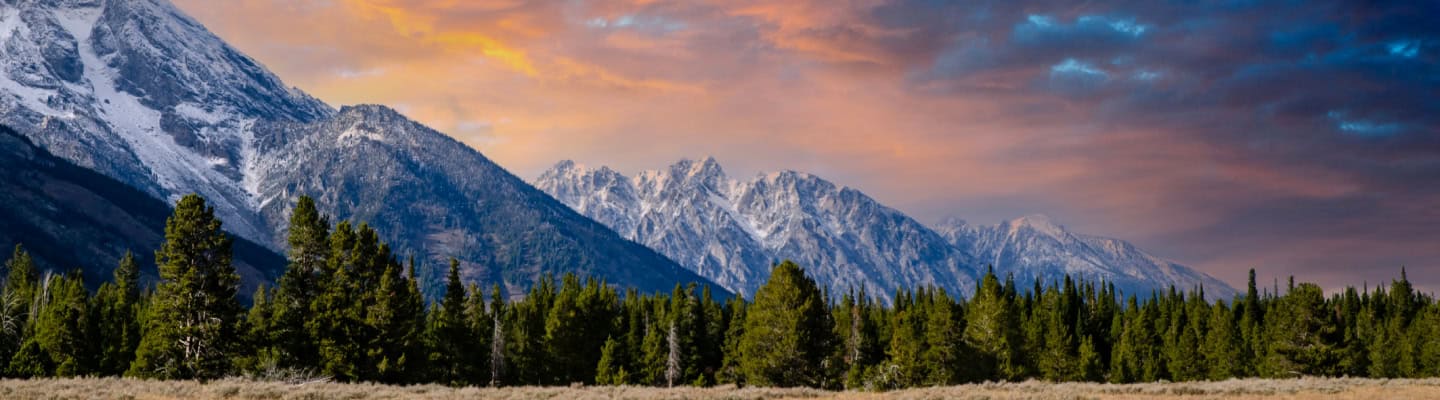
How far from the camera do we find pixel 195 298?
53312 millimetres

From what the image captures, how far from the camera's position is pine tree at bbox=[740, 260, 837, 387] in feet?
238

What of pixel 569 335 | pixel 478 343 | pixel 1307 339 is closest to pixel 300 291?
pixel 478 343

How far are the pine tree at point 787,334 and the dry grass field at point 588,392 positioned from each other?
21.8m

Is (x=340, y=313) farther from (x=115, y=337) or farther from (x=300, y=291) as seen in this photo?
(x=115, y=337)

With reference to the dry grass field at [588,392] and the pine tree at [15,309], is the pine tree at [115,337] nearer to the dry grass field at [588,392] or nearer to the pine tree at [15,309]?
the pine tree at [15,309]

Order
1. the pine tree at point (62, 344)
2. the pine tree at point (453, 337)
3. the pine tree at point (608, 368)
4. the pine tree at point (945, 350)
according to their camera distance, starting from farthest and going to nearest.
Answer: the pine tree at point (608, 368), the pine tree at point (945, 350), the pine tree at point (453, 337), the pine tree at point (62, 344)

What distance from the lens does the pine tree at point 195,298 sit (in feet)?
173

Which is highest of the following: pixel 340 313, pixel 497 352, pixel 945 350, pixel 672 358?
pixel 945 350

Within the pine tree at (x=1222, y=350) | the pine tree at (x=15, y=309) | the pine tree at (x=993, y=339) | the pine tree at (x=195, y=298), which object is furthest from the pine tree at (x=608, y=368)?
the pine tree at (x=1222, y=350)

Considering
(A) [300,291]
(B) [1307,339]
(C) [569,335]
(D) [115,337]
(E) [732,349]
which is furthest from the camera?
(E) [732,349]

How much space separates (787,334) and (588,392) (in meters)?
28.0

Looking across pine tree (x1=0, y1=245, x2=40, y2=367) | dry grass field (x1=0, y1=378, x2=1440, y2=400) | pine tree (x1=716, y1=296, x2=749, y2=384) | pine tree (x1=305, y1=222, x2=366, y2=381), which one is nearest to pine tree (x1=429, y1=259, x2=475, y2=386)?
pine tree (x1=716, y1=296, x2=749, y2=384)

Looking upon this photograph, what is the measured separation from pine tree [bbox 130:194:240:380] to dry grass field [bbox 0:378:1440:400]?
8.00m

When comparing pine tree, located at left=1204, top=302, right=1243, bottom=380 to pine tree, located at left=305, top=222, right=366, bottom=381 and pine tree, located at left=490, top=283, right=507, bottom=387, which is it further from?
pine tree, located at left=305, top=222, right=366, bottom=381
